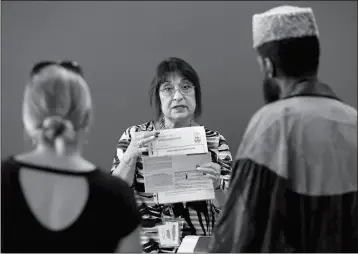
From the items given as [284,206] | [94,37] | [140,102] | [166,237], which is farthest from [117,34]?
[284,206]

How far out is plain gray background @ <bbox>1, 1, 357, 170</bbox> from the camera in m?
2.90

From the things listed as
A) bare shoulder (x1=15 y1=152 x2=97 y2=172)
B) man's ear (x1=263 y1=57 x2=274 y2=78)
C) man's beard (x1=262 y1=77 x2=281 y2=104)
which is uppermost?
man's ear (x1=263 y1=57 x2=274 y2=78)

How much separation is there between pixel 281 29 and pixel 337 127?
323 mm

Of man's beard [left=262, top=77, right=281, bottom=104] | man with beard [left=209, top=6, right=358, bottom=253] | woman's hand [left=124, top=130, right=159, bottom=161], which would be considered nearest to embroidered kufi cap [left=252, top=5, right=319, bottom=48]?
man with beard [left=209, top=6, right=358, bottom=253]

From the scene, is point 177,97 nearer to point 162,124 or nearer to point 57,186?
point 162,124

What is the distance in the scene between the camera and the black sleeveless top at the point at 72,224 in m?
1.37

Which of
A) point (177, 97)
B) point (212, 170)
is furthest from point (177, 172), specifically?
point (177, 97)

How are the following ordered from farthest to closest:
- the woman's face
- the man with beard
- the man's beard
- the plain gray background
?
the plain gray background, the woman's face, the man's beard, the man with beard

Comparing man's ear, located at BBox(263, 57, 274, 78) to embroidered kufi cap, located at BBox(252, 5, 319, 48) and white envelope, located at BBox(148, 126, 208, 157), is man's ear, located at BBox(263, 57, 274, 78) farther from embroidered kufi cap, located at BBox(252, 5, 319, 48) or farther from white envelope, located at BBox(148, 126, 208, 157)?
white envelope, located at BBox(148, 126, 208, 157)

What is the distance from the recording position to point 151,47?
9.89ft

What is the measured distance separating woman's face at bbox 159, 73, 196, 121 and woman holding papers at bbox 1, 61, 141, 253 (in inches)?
38.9

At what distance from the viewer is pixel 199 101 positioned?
8.23 feet

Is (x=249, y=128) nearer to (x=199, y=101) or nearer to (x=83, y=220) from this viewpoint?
(x=83, y=220)

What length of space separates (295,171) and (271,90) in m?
0.26
